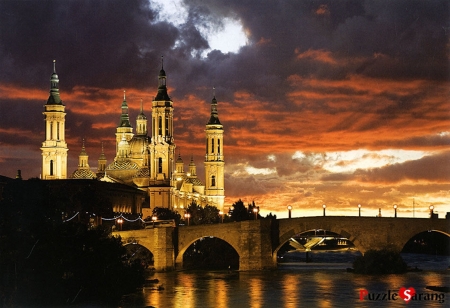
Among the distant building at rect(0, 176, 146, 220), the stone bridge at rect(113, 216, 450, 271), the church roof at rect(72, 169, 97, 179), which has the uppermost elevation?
the church roof at rect(72, 169, 97, 179)

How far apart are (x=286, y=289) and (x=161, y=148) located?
280 ft

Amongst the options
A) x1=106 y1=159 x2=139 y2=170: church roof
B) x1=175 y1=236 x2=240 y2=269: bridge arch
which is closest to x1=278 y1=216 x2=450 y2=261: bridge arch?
x1=175 y1=236 x2=240 y2=269: bridge arch

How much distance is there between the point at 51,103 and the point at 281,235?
239 ft

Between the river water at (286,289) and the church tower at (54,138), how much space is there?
66.2m

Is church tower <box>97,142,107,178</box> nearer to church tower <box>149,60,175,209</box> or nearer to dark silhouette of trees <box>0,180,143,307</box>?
church tower <box>149,60,175,209</box>

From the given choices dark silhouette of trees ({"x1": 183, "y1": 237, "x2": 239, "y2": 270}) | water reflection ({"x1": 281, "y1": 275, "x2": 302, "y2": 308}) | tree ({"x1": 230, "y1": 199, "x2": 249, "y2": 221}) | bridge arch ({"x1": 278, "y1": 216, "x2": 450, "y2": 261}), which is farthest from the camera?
tree ({"x1": 230, "y1": 199, "x2": 249, "y2": 221})

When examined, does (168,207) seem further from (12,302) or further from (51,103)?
(12,302)

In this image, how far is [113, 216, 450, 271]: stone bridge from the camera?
85938 millimetres

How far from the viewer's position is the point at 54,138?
156 m

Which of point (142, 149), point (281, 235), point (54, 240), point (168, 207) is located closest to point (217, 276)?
point (281, 235)

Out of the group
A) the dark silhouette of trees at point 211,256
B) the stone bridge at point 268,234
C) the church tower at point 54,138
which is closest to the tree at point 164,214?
the church tower at point 54,138

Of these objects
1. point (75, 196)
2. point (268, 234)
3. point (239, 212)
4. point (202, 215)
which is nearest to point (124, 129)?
point (202, 215)

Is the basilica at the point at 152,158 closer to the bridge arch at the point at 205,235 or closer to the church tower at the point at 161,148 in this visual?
the church tower at the point at 161,148

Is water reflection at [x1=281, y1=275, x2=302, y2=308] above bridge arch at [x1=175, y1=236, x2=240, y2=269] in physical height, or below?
below
